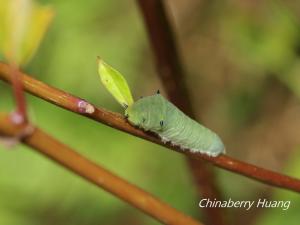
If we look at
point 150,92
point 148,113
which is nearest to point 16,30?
point 148,113

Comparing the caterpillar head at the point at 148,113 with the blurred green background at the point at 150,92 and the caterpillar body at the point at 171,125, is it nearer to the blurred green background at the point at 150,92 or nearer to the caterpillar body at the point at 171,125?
the caterpillar body at the point at 171,125

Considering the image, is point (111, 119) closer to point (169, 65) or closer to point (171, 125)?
point (171, 125)

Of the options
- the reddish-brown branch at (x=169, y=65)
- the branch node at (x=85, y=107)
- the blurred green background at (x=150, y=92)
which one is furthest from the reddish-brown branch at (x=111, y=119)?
the blurred green background at (x=150, y=92)

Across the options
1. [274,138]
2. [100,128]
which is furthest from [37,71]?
[274,138]

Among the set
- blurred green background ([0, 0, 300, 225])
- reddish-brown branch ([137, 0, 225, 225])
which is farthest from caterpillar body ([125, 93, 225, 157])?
blurred green background ([0, 0, 300, 225])

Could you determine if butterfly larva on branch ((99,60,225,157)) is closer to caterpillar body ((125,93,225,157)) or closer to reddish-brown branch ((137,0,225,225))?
caterpillar body ((125,93,225,157))

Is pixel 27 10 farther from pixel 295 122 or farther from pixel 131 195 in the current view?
pixel 295 122
